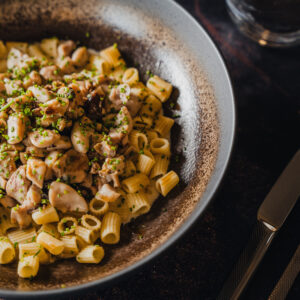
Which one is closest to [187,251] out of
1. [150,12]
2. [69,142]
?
[69,142]

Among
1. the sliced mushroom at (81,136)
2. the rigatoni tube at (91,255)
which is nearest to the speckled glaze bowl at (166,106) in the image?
the rigatoni tube at (91,255)

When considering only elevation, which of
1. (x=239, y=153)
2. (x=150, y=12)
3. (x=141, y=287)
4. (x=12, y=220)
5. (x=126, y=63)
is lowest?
(x=141, y=287)

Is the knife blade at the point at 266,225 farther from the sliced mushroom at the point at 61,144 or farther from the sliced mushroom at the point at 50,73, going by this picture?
the sliced mushroom at the point at 50,73

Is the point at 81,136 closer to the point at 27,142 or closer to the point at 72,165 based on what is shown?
the point at 72,165

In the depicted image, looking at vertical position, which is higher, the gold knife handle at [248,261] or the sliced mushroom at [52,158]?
the sliced mushroom at [52,158]

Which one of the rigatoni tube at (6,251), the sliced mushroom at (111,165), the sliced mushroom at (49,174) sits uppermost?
the sliced mushroom at (111,165)

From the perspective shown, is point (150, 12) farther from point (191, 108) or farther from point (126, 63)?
point (191, 108)

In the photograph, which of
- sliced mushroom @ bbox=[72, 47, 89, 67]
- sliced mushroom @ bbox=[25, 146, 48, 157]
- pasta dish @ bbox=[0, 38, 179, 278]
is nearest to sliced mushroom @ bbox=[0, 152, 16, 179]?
pasta dish @ bbox=[0, 38, 179, 278]

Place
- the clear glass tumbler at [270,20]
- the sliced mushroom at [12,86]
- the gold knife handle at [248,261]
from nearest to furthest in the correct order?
the gold knife handle at [248,261] < the sliced mushroom at [12,86] < the clear glass tumbler at [270,20]
